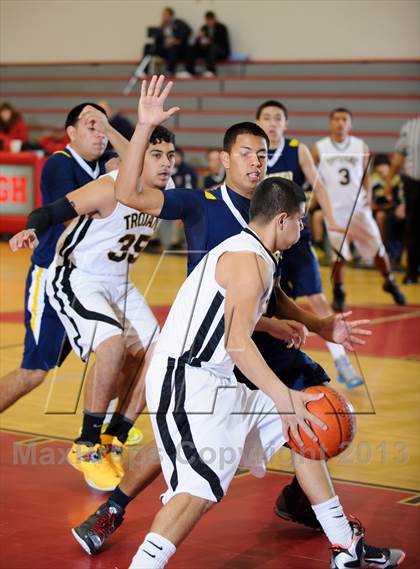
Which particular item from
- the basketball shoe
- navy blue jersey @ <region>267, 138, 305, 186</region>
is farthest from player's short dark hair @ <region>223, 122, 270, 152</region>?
the basketball shoe

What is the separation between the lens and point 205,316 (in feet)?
12.0

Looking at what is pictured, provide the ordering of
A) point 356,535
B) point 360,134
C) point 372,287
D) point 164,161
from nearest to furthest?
point 356,535 → point 164,161 → point 372,287 → point 360,134

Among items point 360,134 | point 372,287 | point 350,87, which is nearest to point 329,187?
point 372,287

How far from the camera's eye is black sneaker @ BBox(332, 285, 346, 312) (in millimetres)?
10898

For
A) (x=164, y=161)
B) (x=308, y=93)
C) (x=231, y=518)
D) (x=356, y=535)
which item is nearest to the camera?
(x=356, y=535)

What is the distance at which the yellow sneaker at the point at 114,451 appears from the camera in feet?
17.6

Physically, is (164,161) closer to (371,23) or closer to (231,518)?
(231,518)

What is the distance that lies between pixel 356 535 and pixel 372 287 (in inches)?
385

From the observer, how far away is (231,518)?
4770 millimetres

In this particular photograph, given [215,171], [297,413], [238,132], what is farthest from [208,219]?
[215,171]

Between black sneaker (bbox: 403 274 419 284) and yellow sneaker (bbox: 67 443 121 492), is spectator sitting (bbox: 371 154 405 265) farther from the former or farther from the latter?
yellow sneaker (bbox: 67 443 121 492)

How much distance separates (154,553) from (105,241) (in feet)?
7.84

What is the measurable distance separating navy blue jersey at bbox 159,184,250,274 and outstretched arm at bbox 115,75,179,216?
0.47m

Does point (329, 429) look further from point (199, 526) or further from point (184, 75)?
point (184, 75)
